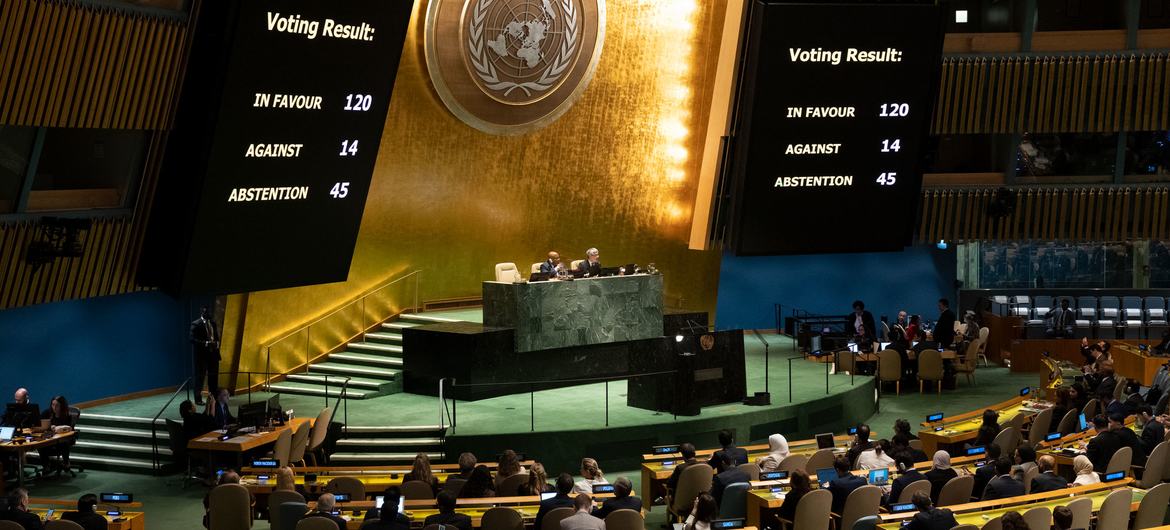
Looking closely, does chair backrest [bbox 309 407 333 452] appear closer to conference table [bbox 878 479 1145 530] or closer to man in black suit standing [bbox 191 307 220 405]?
man in black suit standing [bbox 191 307 220 405]

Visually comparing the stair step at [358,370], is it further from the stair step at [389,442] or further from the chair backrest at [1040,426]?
the chair backrest at [1040,426]

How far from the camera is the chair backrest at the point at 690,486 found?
1322cm

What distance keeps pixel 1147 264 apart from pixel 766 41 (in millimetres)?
15139

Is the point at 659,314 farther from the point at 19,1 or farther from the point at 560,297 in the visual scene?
the point at 19,1

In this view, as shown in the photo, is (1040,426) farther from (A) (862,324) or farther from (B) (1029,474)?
(A) (862,324)

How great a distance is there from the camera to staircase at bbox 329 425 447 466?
1664 centimetres

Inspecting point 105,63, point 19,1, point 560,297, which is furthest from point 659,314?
point 19,1

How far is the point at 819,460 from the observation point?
44.7ft

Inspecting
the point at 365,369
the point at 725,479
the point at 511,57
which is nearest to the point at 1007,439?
the point at 725,479

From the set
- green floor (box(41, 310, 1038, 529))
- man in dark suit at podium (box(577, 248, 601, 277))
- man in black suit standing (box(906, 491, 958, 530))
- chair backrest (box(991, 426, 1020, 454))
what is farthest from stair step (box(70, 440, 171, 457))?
man in black suit standing (box(906, 491, 958, 530))

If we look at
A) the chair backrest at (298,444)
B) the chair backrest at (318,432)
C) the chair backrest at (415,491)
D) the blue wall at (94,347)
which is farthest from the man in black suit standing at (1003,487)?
the blue wall at (94,347)

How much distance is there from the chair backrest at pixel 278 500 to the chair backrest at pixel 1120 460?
25.8 feet

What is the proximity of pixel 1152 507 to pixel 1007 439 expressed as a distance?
3775 mm

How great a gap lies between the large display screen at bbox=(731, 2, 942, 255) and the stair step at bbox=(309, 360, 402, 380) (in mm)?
5843
